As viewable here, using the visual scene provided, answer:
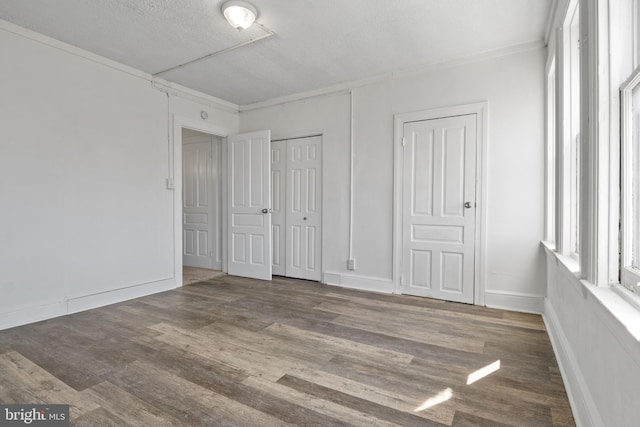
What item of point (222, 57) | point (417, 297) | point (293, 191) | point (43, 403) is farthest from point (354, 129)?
point (43, 403)

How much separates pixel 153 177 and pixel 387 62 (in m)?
3.14

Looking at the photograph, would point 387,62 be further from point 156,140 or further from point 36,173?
point 36,173


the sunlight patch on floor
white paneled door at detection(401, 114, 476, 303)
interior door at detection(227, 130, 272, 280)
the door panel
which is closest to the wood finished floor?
the sunlight patch on floor

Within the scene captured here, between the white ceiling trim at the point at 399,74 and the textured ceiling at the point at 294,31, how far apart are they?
7cm

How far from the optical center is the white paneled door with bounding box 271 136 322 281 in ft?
15.0

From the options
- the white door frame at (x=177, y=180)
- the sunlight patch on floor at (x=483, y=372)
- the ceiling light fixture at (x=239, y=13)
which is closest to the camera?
the sunlight patch on floor at (x=483, y=372)

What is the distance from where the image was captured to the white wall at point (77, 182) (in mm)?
2871

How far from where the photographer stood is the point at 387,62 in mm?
3596

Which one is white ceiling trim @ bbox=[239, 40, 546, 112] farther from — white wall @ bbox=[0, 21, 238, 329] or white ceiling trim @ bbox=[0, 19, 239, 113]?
white wall @ bbox=[0, 21, 238, 329]

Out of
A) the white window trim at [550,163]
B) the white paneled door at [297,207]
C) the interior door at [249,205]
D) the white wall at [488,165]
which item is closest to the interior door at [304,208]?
the white paneled door at [297,207]

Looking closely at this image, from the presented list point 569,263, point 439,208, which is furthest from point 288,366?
point 439,208

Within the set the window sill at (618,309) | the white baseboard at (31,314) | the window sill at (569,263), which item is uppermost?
the window sill at (569,263)

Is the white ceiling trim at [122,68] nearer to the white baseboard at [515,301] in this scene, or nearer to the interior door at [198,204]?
the interior door at [198,204]

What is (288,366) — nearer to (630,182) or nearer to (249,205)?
(630,182)
